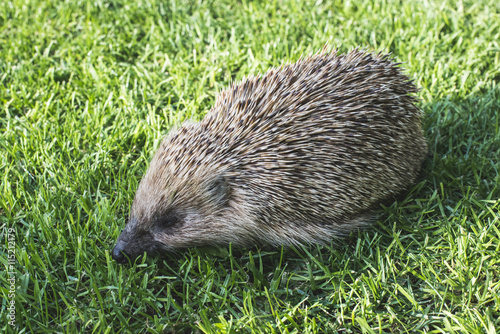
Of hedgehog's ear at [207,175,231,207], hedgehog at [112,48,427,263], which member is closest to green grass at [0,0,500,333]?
hedgehog at [112,48,427,263]

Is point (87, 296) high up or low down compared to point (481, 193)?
up

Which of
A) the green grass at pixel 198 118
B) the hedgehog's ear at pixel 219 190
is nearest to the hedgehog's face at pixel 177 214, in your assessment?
the hedgehog's ear at pixel 219 190

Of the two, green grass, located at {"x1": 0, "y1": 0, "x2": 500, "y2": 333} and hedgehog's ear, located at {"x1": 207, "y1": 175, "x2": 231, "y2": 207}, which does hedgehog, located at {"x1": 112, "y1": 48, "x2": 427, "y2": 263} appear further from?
green grass, located at {"x1": 0, "y1": 0, "x2": 500, "y2": 333}

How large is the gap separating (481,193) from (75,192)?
3.06 meters

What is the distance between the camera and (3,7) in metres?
5.73

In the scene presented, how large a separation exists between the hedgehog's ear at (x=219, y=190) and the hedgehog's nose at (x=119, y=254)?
2.24ft

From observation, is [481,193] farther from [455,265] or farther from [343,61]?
[343,61]

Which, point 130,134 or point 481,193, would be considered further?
point 130,134

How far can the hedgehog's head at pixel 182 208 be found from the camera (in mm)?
3244

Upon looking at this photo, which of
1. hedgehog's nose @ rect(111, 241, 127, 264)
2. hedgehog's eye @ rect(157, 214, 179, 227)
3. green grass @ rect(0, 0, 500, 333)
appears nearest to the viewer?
green grass @ rect(0, 0, 500, 333)

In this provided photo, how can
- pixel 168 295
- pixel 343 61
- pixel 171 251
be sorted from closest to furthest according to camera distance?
pixel 168 295 → pixel 171 251 → pixel 343 61

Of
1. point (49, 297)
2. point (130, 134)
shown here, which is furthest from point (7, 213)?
point (130, 134)

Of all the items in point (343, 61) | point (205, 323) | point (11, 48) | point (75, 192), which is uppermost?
point (11, 48)

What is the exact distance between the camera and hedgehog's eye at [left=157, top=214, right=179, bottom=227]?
329 cm
